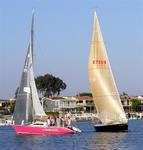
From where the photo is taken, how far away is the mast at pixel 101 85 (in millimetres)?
58594

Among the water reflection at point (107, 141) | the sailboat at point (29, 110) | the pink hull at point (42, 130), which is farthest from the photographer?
the sailboat at point (29, 110)

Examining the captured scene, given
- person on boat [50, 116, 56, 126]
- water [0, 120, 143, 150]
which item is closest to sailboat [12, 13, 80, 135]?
person on boat [50, 116, 56, 126]

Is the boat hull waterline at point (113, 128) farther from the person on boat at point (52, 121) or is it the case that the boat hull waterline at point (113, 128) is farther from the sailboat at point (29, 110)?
the person on boat at point (52, 121)

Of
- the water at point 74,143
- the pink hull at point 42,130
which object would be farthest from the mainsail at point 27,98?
the water at point 74,143

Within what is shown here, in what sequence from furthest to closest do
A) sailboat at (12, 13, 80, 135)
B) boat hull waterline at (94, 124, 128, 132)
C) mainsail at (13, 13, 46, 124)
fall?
boat hull waterline at (94, 124, 128, 132)
mainsail at (13, 13, 46, 124)
sailboat at (12, 13, 80, 135)

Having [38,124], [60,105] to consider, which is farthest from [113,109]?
[60,105]

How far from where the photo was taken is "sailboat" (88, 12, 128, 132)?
58.4m

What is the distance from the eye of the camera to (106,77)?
5897 centimetres

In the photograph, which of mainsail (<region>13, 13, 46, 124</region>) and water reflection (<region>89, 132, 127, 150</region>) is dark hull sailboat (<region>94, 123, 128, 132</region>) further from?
mainsail (<region>13, 13, 46, 124</region>)

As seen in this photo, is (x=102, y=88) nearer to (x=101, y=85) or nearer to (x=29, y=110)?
(x=101, y=85)

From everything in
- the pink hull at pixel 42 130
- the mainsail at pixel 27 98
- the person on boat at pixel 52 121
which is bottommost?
the pink hull at pixel 42 130

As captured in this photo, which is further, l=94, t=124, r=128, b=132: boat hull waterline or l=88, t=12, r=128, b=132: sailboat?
l=88, t=12, r=128, b=132: sailboat

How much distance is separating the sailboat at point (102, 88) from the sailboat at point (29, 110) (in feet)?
11.1

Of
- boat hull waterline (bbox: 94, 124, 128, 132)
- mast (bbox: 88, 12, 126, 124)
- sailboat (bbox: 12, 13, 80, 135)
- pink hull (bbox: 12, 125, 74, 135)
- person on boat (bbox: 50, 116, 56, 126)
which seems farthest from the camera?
mast (bbox: 88, 12, 126, 124)
